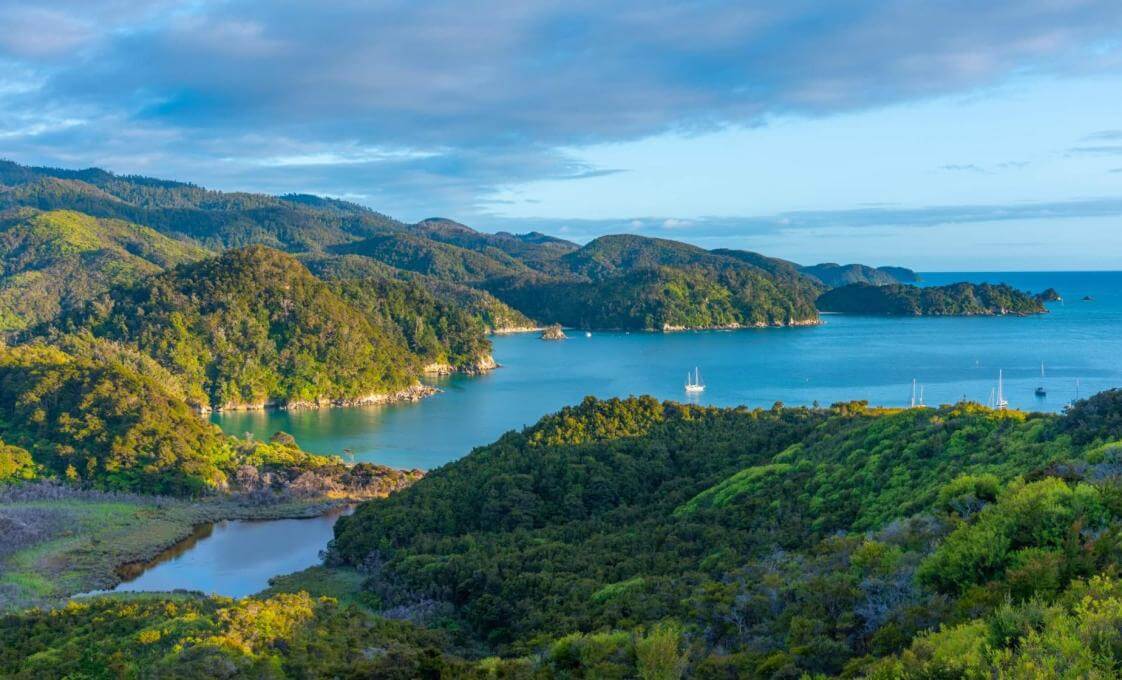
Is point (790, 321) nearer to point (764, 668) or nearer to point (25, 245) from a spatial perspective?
point (25, 245)

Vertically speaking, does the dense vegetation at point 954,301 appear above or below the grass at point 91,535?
above

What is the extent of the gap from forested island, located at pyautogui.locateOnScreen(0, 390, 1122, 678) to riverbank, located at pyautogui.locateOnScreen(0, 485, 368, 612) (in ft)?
31.9

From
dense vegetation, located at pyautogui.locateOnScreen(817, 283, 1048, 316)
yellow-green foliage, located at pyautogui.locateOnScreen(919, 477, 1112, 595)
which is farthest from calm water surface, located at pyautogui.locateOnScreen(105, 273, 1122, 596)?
yellow-green foliage, located at pyautogui.locateOnScreen(919, 477, 1112, 595)

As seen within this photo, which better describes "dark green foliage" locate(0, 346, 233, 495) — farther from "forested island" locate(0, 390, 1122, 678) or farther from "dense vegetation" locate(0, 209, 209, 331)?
"dense vegetation" locate(0, 209, 209, 331)

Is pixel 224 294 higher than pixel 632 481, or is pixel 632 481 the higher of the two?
pixel 224 294

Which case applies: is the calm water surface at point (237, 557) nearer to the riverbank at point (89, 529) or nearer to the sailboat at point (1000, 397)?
the riverbank at point (89, 529)

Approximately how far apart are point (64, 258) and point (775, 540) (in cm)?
15864

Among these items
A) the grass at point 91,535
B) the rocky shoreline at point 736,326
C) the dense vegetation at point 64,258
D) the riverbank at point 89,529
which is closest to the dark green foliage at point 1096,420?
the grass at point 91,535

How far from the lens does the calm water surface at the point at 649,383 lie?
38594 millimetres

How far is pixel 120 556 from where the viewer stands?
35250mm

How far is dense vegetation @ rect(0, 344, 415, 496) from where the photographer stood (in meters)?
45.9

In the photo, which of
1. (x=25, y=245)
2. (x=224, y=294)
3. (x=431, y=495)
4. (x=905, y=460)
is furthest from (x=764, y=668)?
(x=25, y=245)

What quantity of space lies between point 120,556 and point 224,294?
2335 inches

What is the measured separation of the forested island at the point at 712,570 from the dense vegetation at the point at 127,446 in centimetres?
1777
